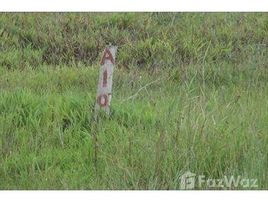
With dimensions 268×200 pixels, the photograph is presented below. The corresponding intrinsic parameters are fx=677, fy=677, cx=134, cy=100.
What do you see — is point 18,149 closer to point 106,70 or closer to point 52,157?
point 52,157

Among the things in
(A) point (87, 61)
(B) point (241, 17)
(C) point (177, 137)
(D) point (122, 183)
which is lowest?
(D) point (122, 183)

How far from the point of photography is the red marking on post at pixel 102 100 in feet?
14.6

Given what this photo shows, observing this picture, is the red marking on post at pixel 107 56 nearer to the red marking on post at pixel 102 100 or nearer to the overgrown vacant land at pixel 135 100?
the overgrown vacant land at pixel 135 100

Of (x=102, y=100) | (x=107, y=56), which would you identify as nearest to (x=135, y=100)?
(x=102, y=100)

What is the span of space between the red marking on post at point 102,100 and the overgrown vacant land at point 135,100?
0.05 meters

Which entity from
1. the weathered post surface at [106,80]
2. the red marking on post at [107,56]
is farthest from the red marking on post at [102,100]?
the red marking on post at [107,56]

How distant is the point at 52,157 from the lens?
4254mm

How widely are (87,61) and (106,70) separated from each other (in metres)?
0.24

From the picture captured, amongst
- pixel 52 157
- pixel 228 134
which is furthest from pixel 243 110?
pixel 52 157

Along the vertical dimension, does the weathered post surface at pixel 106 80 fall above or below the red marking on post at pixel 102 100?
above

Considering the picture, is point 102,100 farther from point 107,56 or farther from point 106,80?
point 107,56

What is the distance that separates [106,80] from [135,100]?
24 centimetres

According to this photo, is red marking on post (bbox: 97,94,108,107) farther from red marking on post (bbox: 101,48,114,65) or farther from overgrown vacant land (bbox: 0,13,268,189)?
red marking on post (bbox: 101,48,114,65)
